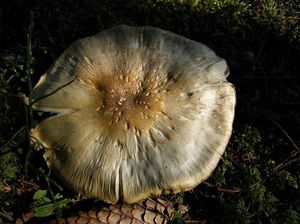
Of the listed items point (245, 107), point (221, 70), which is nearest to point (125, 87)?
point (221, 70)

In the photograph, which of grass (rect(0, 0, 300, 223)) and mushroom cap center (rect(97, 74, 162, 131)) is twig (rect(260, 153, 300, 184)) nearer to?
grass (rect(0, 0, 300, 223))

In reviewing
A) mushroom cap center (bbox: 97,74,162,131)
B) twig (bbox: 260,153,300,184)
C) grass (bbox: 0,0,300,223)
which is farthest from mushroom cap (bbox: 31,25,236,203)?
twig (bbox: 260,153,300,184)

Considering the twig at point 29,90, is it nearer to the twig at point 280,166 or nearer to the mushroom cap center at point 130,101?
the mushroom cap center at point 130,101

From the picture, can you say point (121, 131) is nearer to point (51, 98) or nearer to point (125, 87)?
point (125, 87)

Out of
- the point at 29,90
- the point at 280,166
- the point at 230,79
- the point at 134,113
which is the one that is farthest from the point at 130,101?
the point at 280,166

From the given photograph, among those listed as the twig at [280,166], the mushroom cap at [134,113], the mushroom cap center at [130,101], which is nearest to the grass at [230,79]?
the twig at [280,166]

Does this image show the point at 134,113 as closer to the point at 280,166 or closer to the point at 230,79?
the point at 230,79
